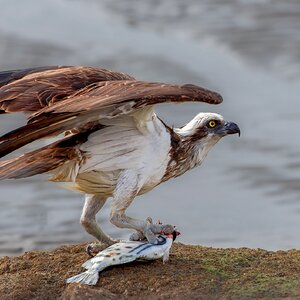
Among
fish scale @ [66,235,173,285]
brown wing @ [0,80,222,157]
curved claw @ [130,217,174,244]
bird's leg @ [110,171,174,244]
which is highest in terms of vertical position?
brown wing @ [0,80,222,157]

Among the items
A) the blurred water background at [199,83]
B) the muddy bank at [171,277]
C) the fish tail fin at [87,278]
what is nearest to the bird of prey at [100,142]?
the muddy bank at [171,277]

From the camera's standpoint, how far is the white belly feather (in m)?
10.5

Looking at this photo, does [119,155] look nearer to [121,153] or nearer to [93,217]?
[121,153]

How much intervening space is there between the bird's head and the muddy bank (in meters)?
0.77

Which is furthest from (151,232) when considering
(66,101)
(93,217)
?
(66,101)

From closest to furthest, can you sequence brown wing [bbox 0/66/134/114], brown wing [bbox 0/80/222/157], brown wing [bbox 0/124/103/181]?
brown wing [bbox 0/80/222/157] → brown wing [bbox 0/124/103/181] → brown wing [bbox 0/66/134/114]

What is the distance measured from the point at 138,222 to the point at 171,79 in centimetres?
736

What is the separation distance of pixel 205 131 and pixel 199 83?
258 inches

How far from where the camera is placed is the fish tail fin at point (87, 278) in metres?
10.1

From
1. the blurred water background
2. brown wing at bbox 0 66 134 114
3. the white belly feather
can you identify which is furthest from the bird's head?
the blurred water background

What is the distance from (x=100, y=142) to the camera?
10.6 m

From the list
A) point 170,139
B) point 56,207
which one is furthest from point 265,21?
point 170,139

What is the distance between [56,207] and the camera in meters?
14.6

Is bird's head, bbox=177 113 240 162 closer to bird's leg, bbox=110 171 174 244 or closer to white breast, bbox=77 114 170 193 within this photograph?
white breast, bbox=77 114 170 193
